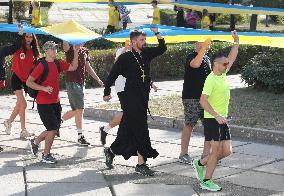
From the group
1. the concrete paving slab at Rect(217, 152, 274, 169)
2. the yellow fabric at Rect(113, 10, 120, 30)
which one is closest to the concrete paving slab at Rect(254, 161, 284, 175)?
the concrete paving slab at Rect(217, 152, 274, 169)

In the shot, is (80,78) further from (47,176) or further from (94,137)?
(47,176)

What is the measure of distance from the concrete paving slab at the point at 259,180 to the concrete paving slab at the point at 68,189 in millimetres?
1583

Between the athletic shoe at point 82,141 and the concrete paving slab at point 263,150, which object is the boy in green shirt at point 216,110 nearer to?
the concrete paving slab at point 263,150

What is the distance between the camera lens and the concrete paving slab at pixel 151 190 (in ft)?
25.0

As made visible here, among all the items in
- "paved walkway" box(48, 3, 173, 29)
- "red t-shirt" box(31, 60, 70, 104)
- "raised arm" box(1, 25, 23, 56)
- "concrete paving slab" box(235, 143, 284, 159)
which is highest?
"raised arm" box(1, 25, 23, 56)

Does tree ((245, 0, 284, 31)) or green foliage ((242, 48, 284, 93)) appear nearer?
green foliage ((242, 48, 284, 93))

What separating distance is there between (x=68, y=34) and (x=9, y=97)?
4.82 metres

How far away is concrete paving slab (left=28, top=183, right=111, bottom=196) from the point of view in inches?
297

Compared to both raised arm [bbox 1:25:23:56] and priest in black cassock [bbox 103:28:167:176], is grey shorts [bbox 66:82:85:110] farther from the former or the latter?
priest in black cassock [bbox 103:28:167:176]

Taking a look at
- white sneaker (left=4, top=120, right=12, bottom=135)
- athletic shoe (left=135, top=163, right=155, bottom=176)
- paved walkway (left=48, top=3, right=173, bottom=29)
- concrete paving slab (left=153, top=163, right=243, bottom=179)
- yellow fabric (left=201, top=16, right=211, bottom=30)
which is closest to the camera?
athletic shoe (left=135, top=163, right=155, bottom=176)

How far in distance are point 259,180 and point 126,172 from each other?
5.37 ft

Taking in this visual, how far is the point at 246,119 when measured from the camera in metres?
11.9

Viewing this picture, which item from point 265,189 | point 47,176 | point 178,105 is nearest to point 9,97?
point 178,105

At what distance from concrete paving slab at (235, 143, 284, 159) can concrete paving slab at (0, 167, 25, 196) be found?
10.7 ft
